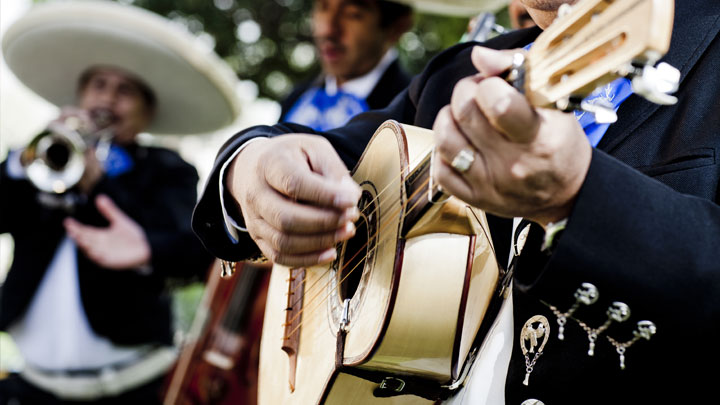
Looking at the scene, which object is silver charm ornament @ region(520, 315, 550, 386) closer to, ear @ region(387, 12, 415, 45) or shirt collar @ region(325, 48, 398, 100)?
shirt collar @ region(325, 48, 398, 100)

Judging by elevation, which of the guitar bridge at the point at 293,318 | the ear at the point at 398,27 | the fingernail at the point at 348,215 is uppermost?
the fingernail at the point at 348,215

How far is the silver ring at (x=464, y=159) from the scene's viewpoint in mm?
956

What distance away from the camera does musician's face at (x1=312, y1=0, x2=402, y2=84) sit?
4312 millimetres

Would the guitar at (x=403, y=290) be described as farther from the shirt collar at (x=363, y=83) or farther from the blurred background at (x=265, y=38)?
the blurred background at (x=265, y=38)

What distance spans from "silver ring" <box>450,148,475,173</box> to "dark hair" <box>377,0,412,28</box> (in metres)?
3.60

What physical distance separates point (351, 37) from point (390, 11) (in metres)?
0.33

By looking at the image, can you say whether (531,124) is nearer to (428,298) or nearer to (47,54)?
(428,298)

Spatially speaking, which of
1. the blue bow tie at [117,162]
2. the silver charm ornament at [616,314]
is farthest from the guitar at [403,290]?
the blue bow tie at [117,162]

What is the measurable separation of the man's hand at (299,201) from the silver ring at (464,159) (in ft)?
1.12

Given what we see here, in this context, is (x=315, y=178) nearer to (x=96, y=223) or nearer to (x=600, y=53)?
(x=600, y=53)

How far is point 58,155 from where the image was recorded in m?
4.28

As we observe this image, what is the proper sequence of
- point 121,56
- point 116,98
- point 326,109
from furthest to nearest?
1. point 116,98
2. point 121,56
3. point 326,109

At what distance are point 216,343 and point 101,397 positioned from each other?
28.2 inches

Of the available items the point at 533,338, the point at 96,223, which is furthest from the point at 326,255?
the point at 96,223
